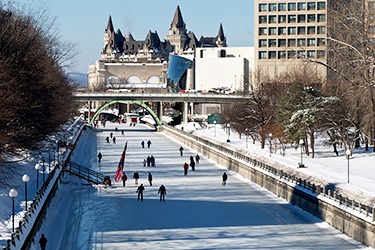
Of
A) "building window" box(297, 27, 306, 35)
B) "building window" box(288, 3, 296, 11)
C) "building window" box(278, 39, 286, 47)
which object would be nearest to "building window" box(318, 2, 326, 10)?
"building window" box(288, 3, 296, 11)

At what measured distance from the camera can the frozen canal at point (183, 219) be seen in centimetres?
2444

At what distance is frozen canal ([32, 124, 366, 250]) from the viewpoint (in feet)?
80.2

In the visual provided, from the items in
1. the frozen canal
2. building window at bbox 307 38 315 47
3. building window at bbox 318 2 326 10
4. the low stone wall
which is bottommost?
the frozen canal

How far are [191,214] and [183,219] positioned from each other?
44.2 inches

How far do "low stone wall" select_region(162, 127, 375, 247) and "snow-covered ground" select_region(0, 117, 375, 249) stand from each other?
42 centimetres

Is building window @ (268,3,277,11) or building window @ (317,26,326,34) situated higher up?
building window @ (268,3,277,11)

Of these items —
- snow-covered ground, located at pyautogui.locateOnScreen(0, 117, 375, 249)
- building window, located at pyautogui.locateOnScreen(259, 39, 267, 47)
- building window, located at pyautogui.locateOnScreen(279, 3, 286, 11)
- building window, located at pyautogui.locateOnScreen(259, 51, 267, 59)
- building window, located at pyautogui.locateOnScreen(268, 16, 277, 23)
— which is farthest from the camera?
building window, located at pyautogui.locateOnScreen(259, 51, 267, 59)

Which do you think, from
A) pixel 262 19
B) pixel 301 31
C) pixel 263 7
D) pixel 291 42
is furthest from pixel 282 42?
pixel 263 7

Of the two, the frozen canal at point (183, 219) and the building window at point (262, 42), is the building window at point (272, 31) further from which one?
the frozen canal at point (183, 219)

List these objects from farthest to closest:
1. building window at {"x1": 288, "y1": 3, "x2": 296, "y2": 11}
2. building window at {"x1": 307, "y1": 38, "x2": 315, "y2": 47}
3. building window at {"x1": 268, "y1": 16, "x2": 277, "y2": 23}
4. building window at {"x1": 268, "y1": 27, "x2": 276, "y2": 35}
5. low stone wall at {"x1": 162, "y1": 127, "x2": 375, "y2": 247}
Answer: building window at {"x1": 268, "y1": 27, "x2": 276, "y2": 35} < building window at {"x1": 268, "y1": 16, "x2": 277, "y2": 23} < building window at {"x1": 288, "y1": 3, "x2": 296, "y2": 11} < building window at {"x1": 307, "y1": 38, "x2": 315, "y2": 47} < low stone wall at {"x1": 162, "y1": 127, "x2": 375, "y2": 247}

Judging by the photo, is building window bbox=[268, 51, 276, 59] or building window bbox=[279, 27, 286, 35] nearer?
building window bbox=[279, 27, 286, 35]

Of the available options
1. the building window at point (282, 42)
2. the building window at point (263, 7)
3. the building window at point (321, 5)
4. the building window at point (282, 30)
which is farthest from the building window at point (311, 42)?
the building window at point (263, 7)

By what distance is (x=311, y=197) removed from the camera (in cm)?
2989

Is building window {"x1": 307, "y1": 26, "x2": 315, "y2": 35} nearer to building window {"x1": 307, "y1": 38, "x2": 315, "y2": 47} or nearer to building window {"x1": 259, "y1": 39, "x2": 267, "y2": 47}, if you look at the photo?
building window {"x1": 307, "y1": 38, "x2": 315, "y2": 47}
